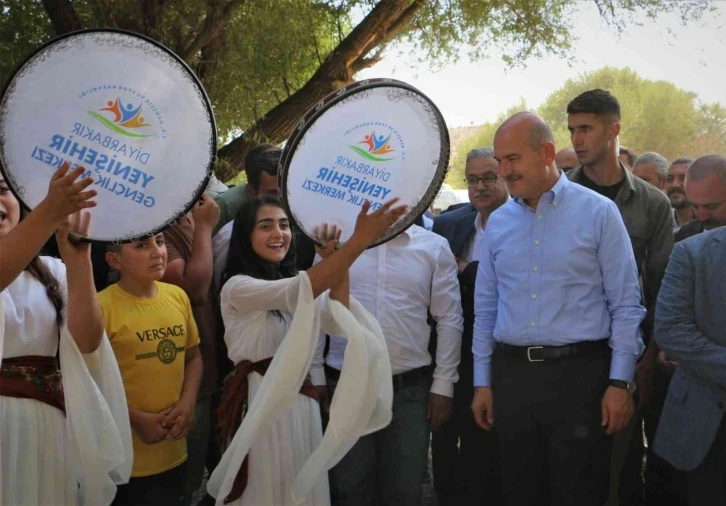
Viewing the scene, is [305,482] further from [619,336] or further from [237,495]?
[619,336]

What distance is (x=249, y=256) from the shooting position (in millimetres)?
3479

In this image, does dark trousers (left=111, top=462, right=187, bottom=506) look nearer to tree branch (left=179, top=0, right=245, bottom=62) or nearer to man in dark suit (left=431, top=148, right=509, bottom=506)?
man in dark suit (left=431, top=148, right=509, bottom=506)

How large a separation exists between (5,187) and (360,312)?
1403mm

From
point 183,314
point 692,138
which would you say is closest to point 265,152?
point 183,314

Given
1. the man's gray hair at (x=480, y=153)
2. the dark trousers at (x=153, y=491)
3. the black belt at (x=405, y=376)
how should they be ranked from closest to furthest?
the dark trousers at (x=153, y=491) < the black belt at (x=405, y=376) < the man's gray hair at (x=480, y=153)

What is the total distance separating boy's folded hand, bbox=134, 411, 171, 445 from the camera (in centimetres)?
324

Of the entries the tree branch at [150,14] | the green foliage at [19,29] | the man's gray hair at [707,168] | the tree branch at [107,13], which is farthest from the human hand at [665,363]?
the green foliage at [19,29]

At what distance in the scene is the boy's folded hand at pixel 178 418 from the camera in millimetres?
3311

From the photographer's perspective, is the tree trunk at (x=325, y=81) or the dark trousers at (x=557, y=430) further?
the tree trunk at (x=325, y=81)

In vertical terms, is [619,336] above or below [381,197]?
below

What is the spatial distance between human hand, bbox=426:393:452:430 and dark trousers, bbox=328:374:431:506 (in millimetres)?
51

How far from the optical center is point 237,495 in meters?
3.11

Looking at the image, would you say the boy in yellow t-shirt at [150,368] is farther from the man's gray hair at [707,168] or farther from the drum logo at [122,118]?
the man's gray hair at [707,168]

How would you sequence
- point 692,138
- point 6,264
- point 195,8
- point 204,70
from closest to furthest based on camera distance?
point 6,264 → point 195,8 → point 204,70 → point 692,138
